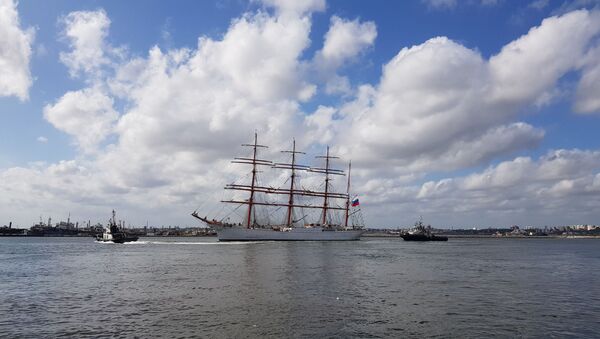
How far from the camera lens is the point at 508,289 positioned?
128 feet

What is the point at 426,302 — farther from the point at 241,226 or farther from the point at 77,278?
the point at 241,226

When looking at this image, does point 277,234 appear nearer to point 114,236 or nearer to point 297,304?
point 114,236

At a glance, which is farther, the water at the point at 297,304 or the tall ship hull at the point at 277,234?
the tall ship hull at the point at 277,234

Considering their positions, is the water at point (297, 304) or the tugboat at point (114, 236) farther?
the tugboat at point (114, 236)

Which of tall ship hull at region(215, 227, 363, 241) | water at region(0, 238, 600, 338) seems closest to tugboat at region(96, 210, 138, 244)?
tall ship hull at region(215, 227, 363, 241)

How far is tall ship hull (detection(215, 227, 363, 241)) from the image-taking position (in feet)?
495

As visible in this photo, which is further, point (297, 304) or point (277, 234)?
point (277, 234)

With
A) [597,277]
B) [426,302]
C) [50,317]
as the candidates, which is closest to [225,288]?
[50,317]

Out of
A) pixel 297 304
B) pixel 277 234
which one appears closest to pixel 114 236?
pixel 277 234

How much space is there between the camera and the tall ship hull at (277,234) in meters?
151

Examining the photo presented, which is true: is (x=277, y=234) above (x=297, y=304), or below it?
below

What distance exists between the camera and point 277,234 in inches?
6132

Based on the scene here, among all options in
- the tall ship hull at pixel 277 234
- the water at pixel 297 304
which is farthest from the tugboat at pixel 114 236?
the water at pixel 297 304

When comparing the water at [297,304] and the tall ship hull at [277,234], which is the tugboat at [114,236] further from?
the water at [297,304]
